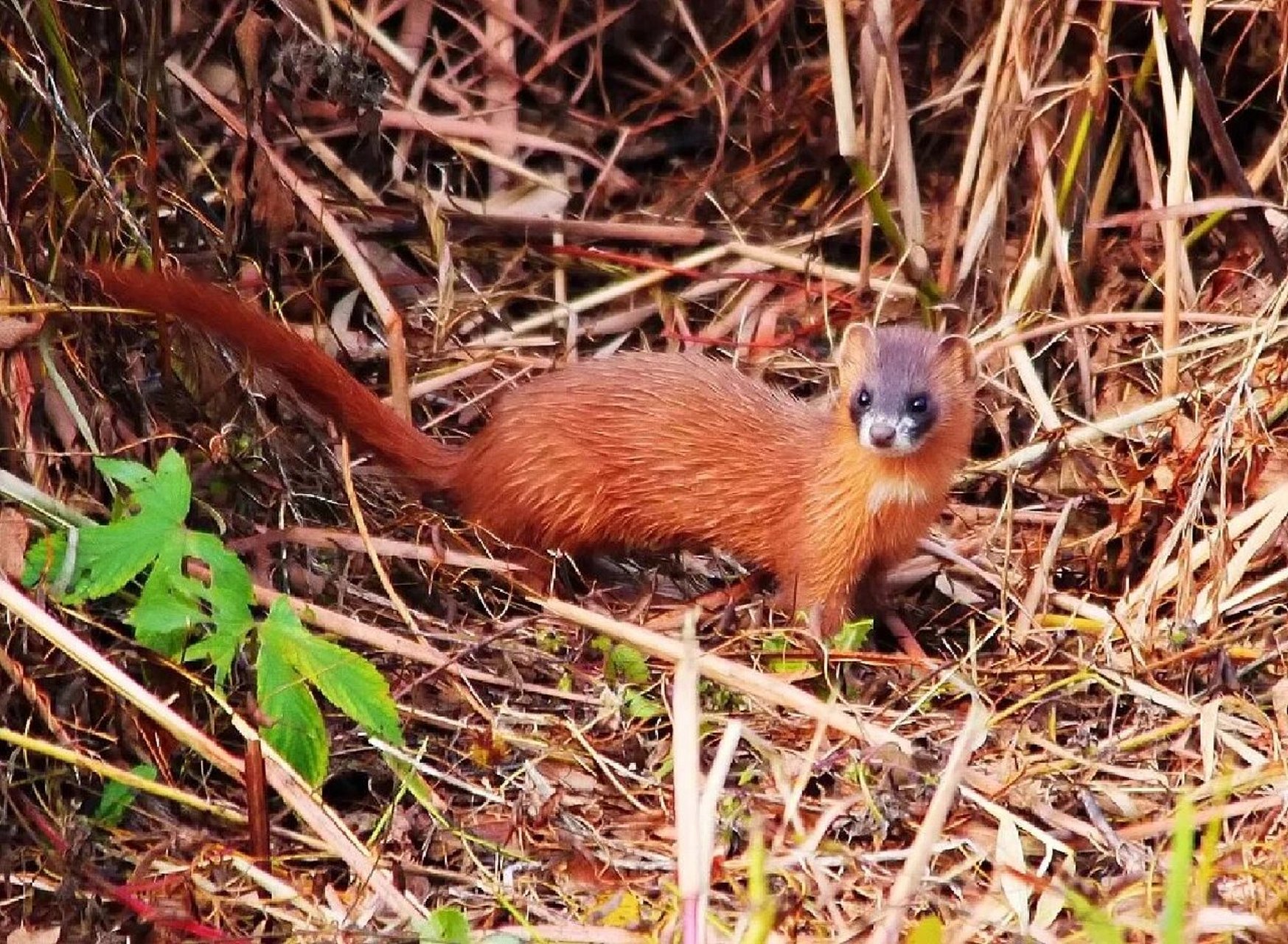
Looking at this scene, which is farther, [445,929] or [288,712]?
[288,712]

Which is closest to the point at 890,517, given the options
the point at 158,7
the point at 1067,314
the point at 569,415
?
the point at 569,415

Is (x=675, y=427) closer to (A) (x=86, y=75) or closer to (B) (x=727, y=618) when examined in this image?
(B) (x=727, y=618)

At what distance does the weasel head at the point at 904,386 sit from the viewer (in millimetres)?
3846

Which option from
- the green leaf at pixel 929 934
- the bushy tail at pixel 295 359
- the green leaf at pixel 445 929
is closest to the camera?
the green leaf at pixel 929 934

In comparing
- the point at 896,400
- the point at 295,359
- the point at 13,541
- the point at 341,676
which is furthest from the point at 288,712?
the point at 896,400

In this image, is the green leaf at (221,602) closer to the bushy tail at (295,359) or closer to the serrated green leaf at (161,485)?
the serrated green leaf at (161,485)

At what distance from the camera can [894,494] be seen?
405 centimetres

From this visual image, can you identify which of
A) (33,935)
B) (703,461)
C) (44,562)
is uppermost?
(703,461)

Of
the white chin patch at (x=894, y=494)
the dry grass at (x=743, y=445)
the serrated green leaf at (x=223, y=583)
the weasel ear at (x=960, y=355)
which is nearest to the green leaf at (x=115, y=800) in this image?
the dry grass at (x=743, y=445)

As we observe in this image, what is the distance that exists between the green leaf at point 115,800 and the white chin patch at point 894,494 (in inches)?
66.4

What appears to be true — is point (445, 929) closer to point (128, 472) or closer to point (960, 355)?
point (128, 472)

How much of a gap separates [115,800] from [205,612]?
38 cm

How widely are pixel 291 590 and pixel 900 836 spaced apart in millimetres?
1406

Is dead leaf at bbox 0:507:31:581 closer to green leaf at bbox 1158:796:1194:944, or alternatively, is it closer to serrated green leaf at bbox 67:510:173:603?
serrated green leaf at bbox 67:510:173:603
